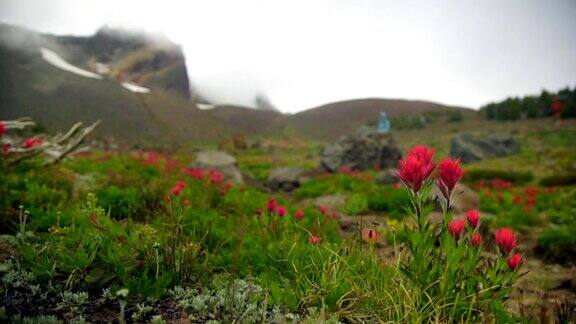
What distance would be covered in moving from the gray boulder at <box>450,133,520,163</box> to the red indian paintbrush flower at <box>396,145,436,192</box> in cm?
2887

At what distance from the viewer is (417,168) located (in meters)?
2.02

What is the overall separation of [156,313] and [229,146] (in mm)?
43906

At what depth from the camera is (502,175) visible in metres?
18.3

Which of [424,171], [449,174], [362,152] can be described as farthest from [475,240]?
[362,152]

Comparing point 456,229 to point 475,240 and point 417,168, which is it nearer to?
point 475,240

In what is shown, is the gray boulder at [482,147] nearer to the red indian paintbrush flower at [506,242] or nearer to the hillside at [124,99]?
the red indian paintbrush flower at [506,242]

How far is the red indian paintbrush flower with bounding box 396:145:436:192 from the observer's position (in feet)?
6.66

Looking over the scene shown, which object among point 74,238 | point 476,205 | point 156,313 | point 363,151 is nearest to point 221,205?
point 74,238

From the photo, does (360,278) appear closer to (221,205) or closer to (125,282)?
(125,282)

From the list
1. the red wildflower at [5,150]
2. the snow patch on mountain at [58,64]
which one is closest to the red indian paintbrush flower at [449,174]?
the red wildflower at [5,150]

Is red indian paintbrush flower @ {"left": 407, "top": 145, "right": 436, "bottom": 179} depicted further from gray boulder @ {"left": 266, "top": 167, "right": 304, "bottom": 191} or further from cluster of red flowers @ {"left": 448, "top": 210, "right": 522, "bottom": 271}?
gray boulder @ {"left": 266, "top": 167, "right": 304, "bottom": 191}

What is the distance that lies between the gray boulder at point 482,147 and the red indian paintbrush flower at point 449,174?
28.8 metres

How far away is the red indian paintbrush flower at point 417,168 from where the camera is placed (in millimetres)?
2031

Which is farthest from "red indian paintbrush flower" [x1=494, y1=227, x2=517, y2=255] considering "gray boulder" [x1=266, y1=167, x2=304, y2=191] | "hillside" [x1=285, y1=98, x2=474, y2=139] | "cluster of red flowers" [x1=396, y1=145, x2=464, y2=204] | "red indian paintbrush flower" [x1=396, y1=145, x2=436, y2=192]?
"hillside" [x1=285, y1=98, x2=474, y2=139]
